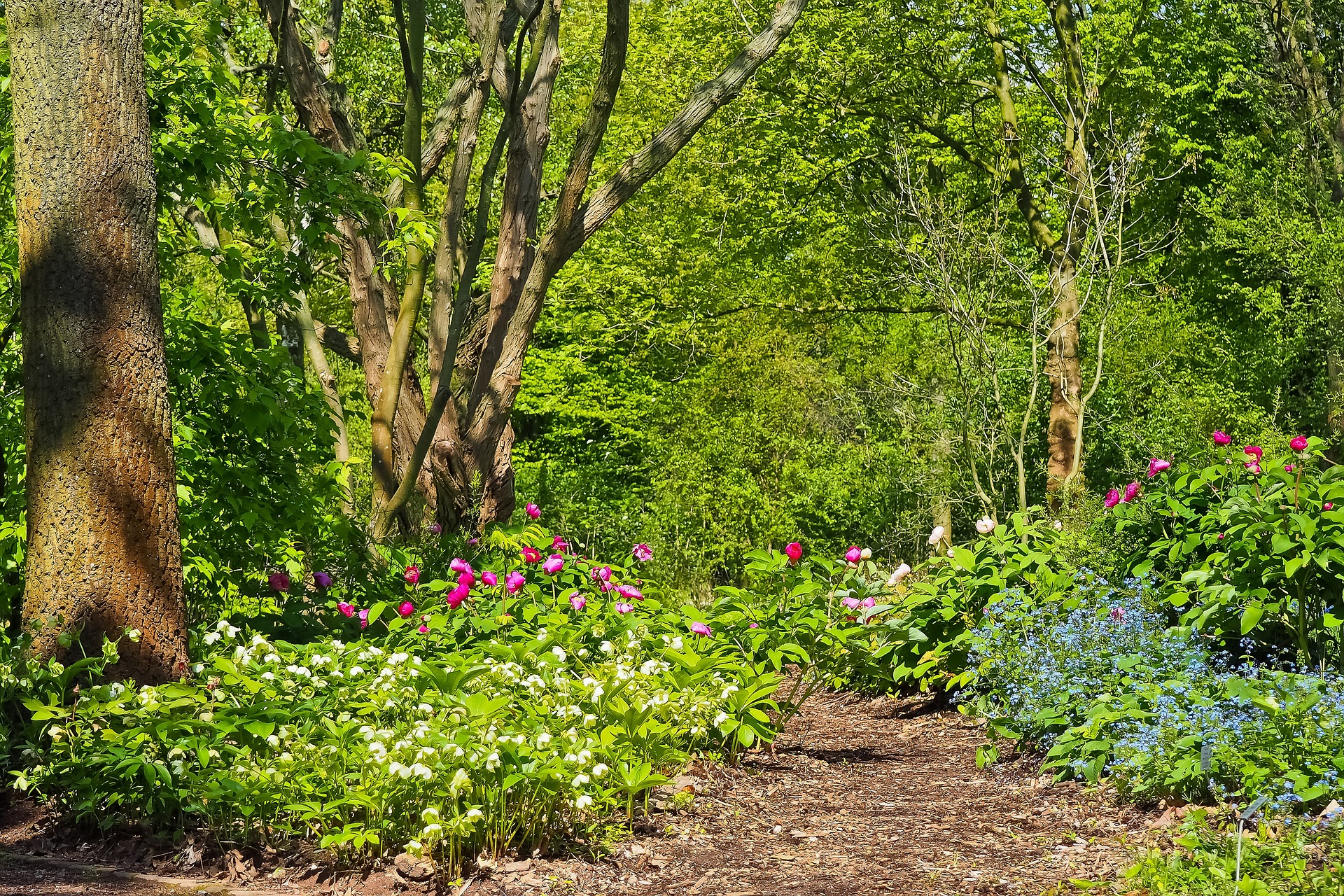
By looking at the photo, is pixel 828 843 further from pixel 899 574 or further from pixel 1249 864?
pixel 899 574

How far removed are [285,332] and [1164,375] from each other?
40.6 ft

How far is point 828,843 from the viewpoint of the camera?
416 cm

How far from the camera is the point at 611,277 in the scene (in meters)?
19.7

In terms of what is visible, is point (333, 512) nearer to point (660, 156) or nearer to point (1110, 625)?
point (660, 156)

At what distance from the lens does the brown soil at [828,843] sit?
3.50 meters

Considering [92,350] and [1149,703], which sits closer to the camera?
[92,350]

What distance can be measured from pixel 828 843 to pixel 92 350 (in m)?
3.12

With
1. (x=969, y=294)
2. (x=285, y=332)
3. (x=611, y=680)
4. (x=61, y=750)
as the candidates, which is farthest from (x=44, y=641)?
(x=969, y=294)

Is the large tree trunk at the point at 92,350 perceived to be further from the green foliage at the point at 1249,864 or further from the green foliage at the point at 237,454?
the green foliage at the point at 1249,864

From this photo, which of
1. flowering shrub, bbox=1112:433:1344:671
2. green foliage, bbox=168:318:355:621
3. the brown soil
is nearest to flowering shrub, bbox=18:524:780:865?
the brown soil

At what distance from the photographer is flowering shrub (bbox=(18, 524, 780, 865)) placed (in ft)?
11.6

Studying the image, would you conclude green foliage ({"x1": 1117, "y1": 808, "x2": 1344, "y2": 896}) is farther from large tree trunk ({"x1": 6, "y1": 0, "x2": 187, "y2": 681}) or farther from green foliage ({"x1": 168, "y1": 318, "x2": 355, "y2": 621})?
green foliage ({"x1": 168, "y1": 318, "x2": 355, "y2": 621})

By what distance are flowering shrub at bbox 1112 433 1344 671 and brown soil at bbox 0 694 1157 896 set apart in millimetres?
1129

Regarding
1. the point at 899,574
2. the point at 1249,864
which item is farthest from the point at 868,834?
the point at 899,574
